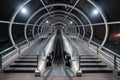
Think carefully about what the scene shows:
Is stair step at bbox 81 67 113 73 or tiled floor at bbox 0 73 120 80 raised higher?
stair step at bbox 81 67 113 73

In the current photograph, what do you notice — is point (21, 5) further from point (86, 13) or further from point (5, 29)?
point (86, 13)

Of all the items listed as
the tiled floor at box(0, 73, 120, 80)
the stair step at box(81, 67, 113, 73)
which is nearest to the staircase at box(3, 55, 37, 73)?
the tiled floor at box(0, 73, 120, 80)

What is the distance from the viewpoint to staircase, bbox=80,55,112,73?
8.83 m

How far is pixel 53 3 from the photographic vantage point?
13.9 metres

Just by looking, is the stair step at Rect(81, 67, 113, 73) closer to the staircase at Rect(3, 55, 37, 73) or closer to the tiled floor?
the tiled floor

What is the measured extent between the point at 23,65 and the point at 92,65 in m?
3.66

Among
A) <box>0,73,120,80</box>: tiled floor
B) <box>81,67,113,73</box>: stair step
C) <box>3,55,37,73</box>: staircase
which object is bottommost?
<box>0,73,120,80</box>: tiled floor

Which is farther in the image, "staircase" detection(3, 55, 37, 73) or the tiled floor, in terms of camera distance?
"staircase" detection(3, 55, 37, 73)

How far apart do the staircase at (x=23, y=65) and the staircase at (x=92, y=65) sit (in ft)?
8.53

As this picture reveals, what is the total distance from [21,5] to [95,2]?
4.30 m

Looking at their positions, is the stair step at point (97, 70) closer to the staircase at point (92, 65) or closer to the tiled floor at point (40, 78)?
the staircase at point (92, 65)

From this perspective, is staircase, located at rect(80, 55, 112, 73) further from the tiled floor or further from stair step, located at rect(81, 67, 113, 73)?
the tiled floor

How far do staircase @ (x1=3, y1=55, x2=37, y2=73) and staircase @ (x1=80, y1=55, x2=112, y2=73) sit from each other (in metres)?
2.60

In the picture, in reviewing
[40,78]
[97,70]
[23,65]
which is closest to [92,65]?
[97,70]
